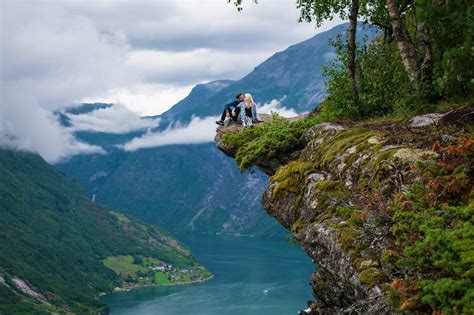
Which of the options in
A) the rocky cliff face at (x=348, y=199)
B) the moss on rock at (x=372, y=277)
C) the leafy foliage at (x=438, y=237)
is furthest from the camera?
the rocky cliff face at (x=348, y=199)

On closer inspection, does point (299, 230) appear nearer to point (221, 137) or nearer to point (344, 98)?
point (344, 98)

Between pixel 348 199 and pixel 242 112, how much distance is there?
13689 millimetres

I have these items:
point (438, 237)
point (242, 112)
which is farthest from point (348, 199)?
point (242, 112)

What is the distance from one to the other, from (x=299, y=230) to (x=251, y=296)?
18275cm

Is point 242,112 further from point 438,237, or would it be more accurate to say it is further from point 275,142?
point 438,237

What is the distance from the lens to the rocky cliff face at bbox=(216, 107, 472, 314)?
1105 cm

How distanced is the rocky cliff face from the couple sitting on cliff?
7.56 metres

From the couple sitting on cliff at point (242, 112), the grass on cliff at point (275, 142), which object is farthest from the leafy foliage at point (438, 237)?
the couple sitting on cliff at point (242, 112)

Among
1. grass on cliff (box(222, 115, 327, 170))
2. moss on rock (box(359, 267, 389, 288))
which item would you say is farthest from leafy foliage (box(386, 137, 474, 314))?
grass on cliff (box(222, 115, 327, 170))

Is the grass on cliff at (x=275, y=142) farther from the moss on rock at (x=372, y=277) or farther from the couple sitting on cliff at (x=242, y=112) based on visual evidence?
the moss on rock at (x=372, y=277)

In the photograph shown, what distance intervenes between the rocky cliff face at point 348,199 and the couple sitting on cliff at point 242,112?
7.56 meters

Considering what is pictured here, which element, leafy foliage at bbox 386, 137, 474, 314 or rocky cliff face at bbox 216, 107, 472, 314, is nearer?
leafy foliage at bbox 386, 137, 474, 314

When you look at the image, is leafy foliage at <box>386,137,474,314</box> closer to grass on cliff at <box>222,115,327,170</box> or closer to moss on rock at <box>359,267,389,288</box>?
moss on rock at <box>359,267,389,288</box>

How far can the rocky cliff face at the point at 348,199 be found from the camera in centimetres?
1105
